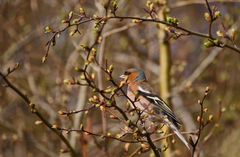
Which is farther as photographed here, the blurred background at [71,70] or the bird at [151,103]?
the blurred background at [71,70]

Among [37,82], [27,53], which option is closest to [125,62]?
[37,82]

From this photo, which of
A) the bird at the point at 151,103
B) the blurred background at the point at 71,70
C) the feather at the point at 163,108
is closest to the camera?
the bird at the point at 151,103

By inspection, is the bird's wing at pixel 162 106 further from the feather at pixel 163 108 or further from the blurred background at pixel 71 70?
the blurred background at pixel 71 70

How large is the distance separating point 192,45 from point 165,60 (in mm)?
4485

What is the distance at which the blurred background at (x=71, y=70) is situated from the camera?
702cm

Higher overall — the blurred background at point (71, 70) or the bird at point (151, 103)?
the blurred background at point (71, 70)

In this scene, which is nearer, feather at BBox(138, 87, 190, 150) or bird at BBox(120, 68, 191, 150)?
bird at BBox(120, 68, 191, 150)

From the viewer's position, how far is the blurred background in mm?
7023

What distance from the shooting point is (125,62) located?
30.9ft

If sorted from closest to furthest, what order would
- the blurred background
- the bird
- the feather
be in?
the bird, the feather, the blurred background

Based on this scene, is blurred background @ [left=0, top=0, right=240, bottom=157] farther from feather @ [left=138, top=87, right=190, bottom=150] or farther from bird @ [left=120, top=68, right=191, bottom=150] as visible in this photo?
feather @ [left=138, top=87, right=190, bottom=150]

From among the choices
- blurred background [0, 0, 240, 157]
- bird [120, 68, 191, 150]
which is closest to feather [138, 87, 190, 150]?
bird [120, 68, 191, 150]

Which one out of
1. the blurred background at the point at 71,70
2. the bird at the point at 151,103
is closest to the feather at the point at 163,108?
the bird at the point at 151,103

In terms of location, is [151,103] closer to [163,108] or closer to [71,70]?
[163,108]
